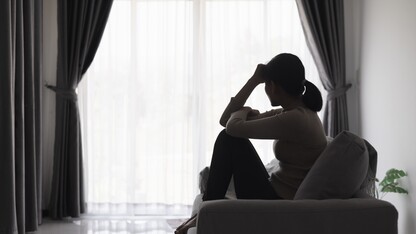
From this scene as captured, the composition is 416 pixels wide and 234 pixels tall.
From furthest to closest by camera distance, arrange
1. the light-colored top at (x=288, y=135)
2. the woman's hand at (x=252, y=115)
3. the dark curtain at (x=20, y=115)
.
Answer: the dark curtain at (x=20, y=115)
the woman's hand at (x=252, y=115)
the light-colored top at (x=288, y=135)

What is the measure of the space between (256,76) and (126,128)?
2.21 m

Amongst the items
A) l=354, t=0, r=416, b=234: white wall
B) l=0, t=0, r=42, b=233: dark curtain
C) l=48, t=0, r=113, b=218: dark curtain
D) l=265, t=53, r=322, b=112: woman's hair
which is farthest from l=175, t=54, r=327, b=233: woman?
l=48, t=0, r=113, b=218: dark curtain

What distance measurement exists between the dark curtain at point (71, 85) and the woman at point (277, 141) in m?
2.23

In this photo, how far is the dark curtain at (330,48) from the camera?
14.4ft

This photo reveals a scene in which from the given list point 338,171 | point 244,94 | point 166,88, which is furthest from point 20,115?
point 338,171

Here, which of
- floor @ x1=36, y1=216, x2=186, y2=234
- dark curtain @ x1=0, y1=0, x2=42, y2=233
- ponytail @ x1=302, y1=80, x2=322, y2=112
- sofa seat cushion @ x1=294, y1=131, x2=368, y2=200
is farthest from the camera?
floor @ x1=36, y1=216, x2=186, y2=234

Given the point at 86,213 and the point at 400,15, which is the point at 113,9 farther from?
the point at 400,15

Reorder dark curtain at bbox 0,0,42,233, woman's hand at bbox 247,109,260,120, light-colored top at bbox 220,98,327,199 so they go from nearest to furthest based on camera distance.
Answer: light-colored top at bbox 220,98,327,199
woman's hand at bbox 247,109,260,120
dark curtain at bbox 0,0,42,233

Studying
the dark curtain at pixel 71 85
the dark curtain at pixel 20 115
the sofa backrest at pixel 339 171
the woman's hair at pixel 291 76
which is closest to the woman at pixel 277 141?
the woman's hair at pixel 291 76

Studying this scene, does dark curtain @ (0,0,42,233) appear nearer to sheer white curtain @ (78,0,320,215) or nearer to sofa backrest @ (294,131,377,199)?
sheer white curtain @ (78,0,320,215)

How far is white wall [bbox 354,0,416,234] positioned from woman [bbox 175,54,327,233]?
1.05 m

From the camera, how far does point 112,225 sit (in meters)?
4.22

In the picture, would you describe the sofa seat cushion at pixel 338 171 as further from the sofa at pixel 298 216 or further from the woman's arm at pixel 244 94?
the woman's arm at pixel 244 94

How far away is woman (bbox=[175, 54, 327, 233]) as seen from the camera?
2293 millimetres
